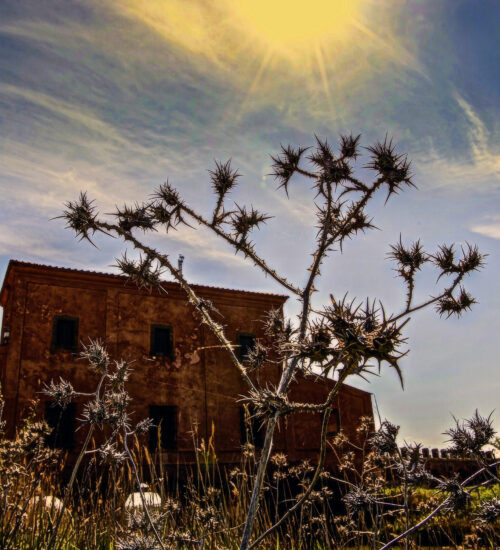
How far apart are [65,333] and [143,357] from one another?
355 cm

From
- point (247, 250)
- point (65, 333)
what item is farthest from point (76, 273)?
point (247, 250)

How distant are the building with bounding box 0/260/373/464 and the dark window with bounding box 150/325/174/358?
0.05 m

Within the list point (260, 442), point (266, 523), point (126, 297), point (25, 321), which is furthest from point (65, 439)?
point (266, 523)

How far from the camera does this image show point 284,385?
110 inches

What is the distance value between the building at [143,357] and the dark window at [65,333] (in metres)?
0.04

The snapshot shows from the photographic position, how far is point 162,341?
78.5 feet

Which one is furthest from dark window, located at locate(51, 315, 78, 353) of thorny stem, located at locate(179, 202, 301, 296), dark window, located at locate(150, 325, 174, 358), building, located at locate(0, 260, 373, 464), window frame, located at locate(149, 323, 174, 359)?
thorny stem, located at locate(179, 202, 301, 296)

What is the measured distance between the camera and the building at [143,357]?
20.8m

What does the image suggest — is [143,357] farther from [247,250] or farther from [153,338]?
[247,250]

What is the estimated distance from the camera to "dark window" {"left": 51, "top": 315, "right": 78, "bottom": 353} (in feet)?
71.1

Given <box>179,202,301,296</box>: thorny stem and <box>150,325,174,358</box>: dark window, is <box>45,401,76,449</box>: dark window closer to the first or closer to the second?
<box>150,325,174,358</box>: dark window

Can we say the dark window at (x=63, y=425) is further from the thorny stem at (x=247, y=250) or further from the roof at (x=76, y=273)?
the thorny stem at (x=247, y=250)

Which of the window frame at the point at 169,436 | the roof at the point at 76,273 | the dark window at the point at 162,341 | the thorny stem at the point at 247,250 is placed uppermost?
the roof at the point at 76,273

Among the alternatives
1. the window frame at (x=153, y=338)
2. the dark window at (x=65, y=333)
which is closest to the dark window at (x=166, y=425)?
the window frame at (x=153, y=338)
